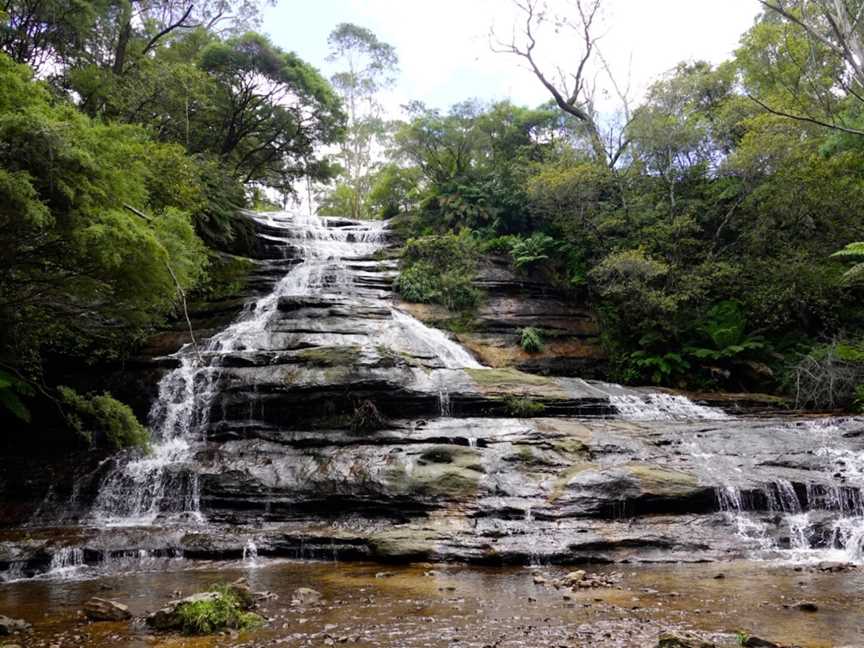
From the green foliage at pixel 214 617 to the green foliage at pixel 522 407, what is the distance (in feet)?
26.9

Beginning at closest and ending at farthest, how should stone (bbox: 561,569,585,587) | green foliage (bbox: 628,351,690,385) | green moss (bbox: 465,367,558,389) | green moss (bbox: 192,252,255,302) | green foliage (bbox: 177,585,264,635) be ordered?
green foliage (bbox: 177,585,264,635)
stone (bbox: 561,569,585,587)
green moss (bbox: 465,367,558,389)
green foliage (bbox: 628,351,690,385)
green moss (bbox: 192,252,255,302)

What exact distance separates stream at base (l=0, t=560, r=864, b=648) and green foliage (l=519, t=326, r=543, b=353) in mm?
10821

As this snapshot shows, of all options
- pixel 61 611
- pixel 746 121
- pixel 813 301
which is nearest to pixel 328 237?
pixel 746 121

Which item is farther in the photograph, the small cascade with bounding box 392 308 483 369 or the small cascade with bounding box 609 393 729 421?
the small cascade with bounding box 392 308 483 369

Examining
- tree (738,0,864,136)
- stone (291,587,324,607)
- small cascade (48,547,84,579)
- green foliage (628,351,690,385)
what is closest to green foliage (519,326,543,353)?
green foliage (628,351,690,385)

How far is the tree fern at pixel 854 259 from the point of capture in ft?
43.0

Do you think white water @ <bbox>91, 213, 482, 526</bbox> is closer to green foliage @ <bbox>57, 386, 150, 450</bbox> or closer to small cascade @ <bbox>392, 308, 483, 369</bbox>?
small cascade @ <bbox>392, 308, 483, 369</bbox>

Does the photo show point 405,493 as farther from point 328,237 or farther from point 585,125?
point 585,125

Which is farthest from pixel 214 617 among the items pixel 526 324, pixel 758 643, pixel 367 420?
pixel 526 324

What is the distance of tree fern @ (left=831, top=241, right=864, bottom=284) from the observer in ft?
43.0

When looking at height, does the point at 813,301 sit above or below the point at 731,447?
above

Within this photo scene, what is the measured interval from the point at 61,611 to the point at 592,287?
57.9ft

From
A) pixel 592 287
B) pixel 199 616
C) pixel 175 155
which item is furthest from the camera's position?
pixel 592 287

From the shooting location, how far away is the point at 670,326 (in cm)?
1772
